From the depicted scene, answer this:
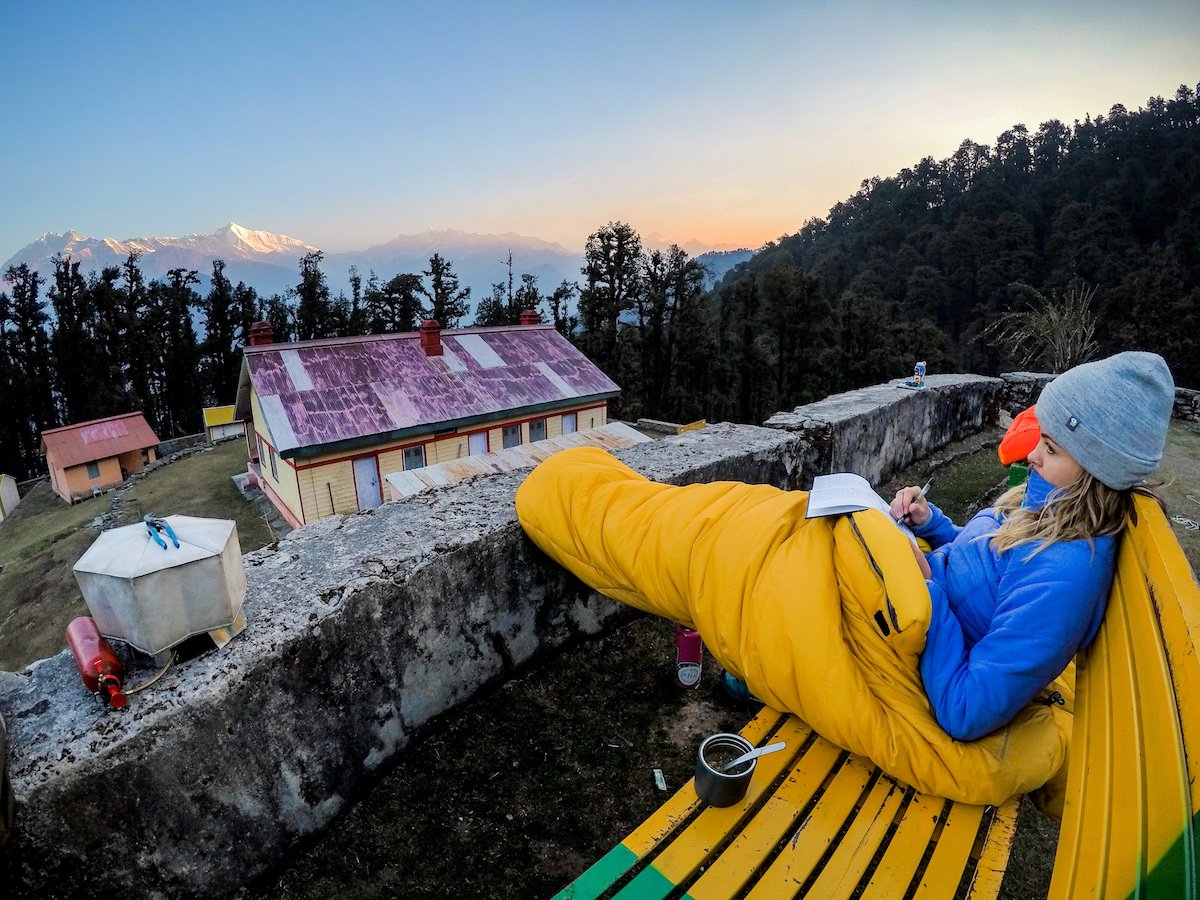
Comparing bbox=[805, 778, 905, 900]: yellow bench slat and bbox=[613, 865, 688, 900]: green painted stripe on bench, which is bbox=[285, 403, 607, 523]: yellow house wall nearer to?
bbox=[613, 865, 688, 900]: green painted stripe on bench

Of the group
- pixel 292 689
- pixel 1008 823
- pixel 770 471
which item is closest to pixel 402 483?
pixel 770 471

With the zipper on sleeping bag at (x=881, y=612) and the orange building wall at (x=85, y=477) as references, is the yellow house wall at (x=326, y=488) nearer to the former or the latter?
the zipper on sleeping bag at (x=881, y=612)

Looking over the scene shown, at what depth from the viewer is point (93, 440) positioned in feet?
73.2

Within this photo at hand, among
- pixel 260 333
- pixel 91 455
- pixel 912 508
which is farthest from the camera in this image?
pixel 91 455

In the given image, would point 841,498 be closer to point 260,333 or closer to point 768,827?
point 768,827

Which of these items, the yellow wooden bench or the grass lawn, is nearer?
the yellow wooden bench

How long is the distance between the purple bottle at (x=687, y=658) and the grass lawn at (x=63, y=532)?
1122 centimetres

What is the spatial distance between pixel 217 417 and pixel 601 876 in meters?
29.3

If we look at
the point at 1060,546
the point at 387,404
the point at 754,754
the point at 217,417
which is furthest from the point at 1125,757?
the point at 217,417

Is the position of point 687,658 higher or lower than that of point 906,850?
lower

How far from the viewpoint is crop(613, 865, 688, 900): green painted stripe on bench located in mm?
1438

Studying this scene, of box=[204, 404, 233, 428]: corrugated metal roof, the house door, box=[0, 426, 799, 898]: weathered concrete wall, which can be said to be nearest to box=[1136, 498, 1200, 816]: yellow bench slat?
box=[0, 426, 799, 898]: weathered concrete wall

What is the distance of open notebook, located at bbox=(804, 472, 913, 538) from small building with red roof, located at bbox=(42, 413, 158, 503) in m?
27.8

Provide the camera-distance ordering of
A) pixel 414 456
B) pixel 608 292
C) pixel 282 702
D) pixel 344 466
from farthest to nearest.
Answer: pixel 608 292 < pixel 414 456 < pixel 344 466 < pixel 282 702
